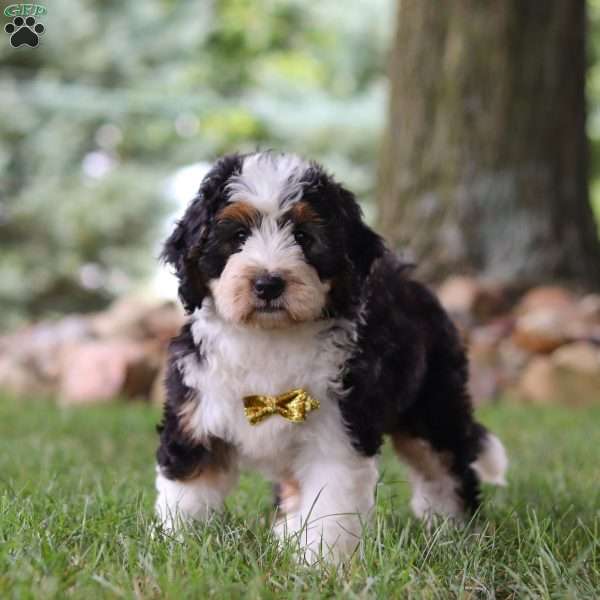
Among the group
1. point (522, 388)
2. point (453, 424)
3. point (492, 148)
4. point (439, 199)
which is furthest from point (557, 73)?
point (453, 424)

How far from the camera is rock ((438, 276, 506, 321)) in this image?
8422 mm

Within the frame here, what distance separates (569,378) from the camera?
8.02 metres

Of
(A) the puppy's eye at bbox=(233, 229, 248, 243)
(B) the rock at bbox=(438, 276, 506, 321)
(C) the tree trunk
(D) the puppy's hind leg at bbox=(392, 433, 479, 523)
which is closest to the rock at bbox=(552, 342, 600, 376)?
(B) the rock at bbox=(438, 276, 506, 321)

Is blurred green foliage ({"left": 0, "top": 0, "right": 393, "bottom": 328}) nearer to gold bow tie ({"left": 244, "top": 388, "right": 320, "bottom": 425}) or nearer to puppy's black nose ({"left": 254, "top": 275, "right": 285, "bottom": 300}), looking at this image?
gold bow tie ({"left": 244, "top": 388, "right": 320, "bottom": 425})

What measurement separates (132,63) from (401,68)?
25.9 feet

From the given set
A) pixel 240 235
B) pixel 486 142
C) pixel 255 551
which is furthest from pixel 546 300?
pixel 255 551

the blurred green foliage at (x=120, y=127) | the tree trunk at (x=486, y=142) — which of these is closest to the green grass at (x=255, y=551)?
the tree trunk at (x=486, y=142)

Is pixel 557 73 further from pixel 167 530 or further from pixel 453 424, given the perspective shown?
pixel 167 530

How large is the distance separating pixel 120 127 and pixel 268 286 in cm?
1379

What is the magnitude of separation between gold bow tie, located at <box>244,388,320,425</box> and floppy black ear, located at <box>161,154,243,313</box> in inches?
16.5

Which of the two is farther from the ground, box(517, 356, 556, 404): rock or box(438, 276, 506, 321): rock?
box(438, 276, 506, 321): rock

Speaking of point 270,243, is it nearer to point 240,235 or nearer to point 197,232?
point 240,235

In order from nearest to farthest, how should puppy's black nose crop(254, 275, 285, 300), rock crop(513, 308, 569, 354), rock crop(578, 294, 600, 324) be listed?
puppy's black nose crop(254, 275, 285, 300)
rock crop(513, 308, 569, 354)
rock crop(578, 294, 600, 324)

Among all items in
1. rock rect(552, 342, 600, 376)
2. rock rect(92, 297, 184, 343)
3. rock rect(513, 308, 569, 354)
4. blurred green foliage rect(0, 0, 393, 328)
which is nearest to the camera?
rock rect(552, 342, 600, 376)
